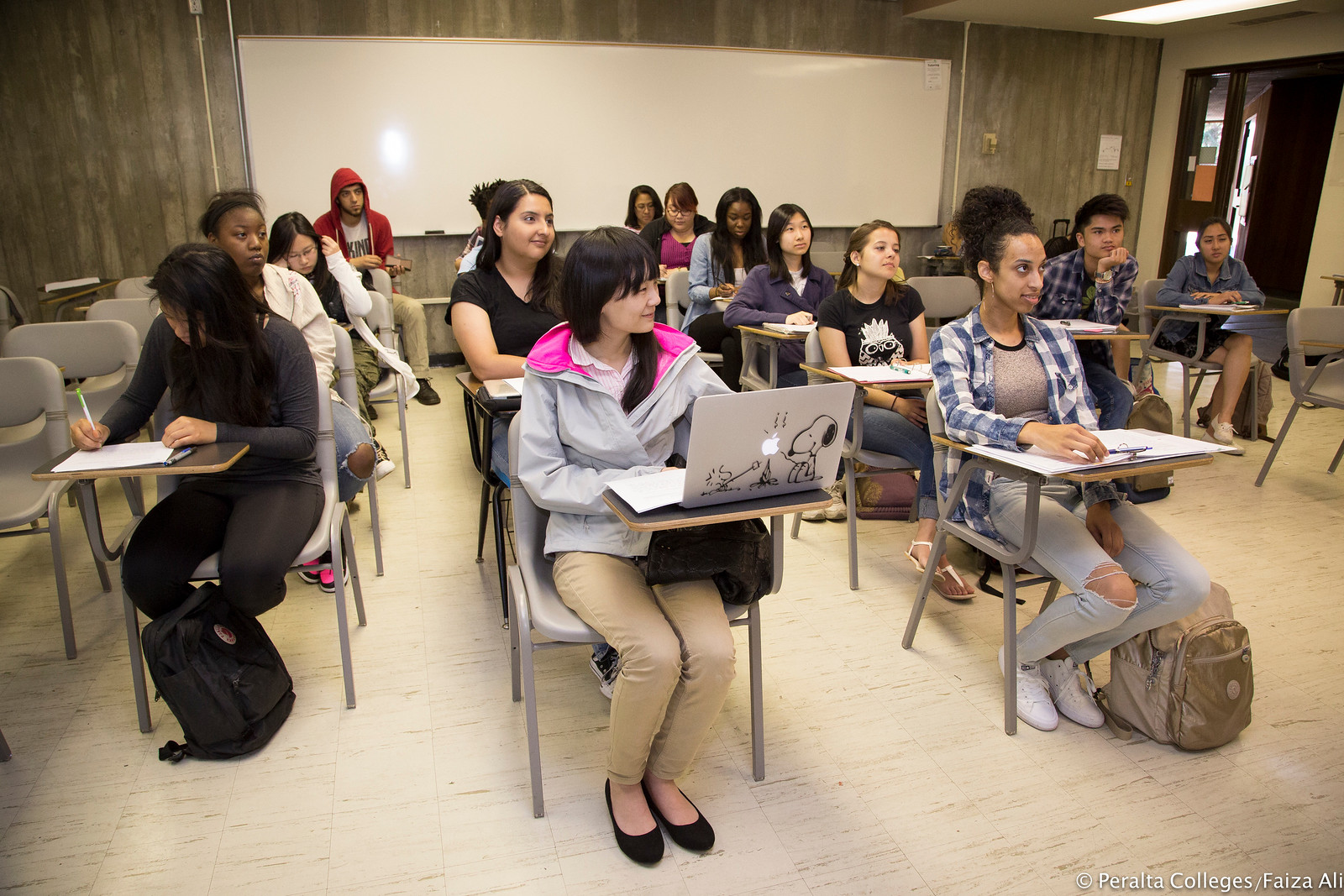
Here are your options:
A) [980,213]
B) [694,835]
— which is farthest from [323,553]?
[980,213]

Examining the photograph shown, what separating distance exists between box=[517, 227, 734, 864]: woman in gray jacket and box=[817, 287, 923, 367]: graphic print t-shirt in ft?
4.51

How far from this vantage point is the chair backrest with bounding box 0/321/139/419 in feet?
9.40

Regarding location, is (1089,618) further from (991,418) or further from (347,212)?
(347,212)

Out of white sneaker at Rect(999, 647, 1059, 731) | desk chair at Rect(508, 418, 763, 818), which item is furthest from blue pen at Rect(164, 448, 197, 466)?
white sneaker at Rect(999, 647, 1059, 731)

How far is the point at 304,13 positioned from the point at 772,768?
556cm

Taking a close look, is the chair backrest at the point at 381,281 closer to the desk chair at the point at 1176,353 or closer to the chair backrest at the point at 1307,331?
the desk chair at the point at 1176,353

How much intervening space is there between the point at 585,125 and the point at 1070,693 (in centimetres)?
523

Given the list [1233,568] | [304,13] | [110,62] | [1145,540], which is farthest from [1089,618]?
[110,62]

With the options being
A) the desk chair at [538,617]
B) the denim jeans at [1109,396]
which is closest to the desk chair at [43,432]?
the desk chair at [538,617]

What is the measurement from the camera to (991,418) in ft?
6.22

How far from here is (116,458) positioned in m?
1.70

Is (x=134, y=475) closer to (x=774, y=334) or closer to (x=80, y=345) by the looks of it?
(x=80, y=345)

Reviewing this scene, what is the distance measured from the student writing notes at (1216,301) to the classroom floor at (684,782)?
1904mm

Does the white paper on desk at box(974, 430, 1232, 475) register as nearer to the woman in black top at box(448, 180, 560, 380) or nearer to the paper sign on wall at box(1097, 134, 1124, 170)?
the woman in black top at box(448, 180, 560, 380)
